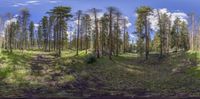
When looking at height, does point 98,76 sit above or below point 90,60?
below

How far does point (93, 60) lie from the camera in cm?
7469

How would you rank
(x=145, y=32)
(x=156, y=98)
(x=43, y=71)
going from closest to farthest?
(x=156, y=98) → (x=43, y=71) → (x=145, y=32)

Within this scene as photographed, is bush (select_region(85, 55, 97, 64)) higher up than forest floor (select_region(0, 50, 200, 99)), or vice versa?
bush (select_region(85, 55, 97, 64))

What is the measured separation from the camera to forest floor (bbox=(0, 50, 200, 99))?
52.6 meters

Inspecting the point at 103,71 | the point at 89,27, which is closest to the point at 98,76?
the point at 103,71

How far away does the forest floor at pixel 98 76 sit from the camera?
172 feet

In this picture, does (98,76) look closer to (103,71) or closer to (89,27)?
(103,71)

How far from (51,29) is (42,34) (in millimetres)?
8210

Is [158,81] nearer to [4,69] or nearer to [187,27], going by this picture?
[4,69]

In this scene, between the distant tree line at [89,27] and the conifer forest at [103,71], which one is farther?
the distant tree line at [89,27]

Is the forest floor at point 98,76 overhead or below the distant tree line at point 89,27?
below

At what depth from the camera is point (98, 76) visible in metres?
65.2

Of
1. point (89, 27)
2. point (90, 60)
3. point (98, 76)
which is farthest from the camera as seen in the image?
point (89, 27)

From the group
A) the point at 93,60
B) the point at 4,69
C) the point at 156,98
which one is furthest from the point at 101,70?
the point at 156,98
